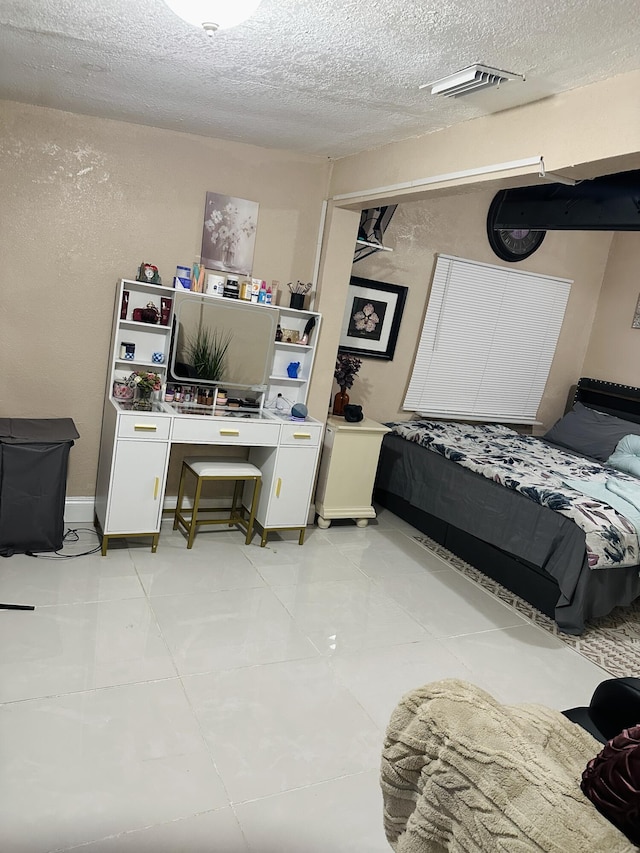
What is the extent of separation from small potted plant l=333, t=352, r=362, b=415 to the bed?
20.2 inches

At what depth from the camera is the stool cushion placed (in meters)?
3.82

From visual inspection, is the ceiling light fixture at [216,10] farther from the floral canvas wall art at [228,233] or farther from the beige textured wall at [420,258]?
the beige textured wall at [420,258]

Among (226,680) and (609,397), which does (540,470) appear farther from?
(226,680)

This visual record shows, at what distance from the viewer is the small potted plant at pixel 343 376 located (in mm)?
4703

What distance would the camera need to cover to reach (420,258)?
496 cm

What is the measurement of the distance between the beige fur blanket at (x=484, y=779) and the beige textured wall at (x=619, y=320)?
4.86m

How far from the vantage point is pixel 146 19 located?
2.06 m

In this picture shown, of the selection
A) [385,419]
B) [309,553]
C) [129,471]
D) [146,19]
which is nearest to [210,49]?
[146,19]

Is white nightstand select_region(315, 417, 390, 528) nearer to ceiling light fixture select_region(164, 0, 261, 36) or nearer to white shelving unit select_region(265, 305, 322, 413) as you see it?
white shelving unit select_region(265, 305, 322, 413)

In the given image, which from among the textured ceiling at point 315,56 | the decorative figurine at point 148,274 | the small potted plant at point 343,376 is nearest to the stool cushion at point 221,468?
the small potted plant at point 343,376

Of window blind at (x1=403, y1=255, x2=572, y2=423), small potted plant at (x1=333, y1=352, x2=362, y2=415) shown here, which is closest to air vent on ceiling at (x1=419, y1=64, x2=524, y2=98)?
small potted plant at (x1=333, y1=352, x2=362, y2=415)

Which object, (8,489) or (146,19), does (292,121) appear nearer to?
(146,19)

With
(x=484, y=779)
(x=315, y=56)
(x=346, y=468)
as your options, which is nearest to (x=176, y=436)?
(x=346, y=468)

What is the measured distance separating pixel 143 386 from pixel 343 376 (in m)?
1.57
